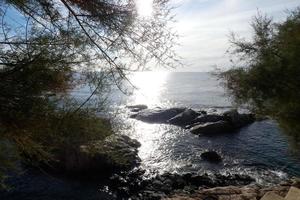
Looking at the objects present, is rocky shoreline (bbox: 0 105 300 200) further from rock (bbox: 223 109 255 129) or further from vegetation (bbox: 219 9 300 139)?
rock (bbox: 223 109 255 129)

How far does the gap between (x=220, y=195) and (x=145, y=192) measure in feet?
23.8

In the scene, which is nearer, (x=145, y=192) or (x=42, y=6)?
(x=42, y=6)

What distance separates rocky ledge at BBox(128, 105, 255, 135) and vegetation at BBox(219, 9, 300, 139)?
17223mm

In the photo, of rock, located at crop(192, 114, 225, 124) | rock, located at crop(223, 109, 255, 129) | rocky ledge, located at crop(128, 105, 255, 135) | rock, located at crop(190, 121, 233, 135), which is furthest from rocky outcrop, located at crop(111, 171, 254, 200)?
rock, located at crop(192, 114, 225, 124)

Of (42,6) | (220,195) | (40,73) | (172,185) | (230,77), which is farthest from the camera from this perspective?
(172,185)

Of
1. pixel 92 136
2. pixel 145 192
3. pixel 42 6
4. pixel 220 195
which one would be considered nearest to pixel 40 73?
pixel 42 6

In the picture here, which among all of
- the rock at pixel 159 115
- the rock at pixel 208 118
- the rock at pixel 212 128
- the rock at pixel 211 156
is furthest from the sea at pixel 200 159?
the rock at pixel 159 115

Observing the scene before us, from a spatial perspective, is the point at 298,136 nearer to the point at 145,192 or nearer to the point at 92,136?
the point at 145,192

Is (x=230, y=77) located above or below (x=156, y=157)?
above

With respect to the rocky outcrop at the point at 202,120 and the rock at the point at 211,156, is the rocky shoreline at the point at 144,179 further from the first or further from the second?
the rocky outcrop at the point at 202,120

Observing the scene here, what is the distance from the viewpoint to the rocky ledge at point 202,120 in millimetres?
40375

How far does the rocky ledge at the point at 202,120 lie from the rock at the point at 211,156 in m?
8.97

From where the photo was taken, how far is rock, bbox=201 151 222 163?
1144 inches

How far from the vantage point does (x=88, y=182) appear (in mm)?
23859
